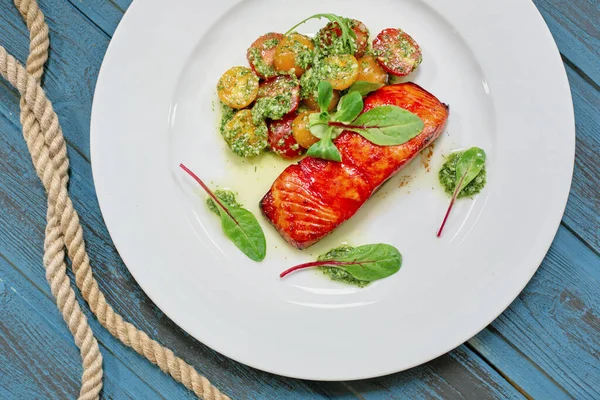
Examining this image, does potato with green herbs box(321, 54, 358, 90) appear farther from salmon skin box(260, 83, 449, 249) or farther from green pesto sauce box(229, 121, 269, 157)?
green pesto sauce box(229, 121, 269, 157)

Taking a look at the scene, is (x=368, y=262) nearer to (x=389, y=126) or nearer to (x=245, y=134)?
(x=389, y=126)

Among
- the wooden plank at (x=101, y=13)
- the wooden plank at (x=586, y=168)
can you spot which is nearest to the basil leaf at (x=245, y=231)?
the wooden plank at (x=101, y=13)

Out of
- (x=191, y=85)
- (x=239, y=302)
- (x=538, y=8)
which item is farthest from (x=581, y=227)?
(x=191, y=85)

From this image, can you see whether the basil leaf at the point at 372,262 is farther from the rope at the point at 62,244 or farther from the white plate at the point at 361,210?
the rope at the point at 62,244

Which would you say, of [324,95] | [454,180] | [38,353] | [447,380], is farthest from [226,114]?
[447,380]

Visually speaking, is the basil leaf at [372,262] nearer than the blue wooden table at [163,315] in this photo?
Yes

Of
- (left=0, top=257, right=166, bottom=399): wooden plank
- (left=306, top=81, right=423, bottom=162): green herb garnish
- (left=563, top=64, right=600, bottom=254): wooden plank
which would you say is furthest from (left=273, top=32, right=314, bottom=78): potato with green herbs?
(left=0, top=257, right=166, bottom=399): wooden plank

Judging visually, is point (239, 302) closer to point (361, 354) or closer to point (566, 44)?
point (361, 354)
